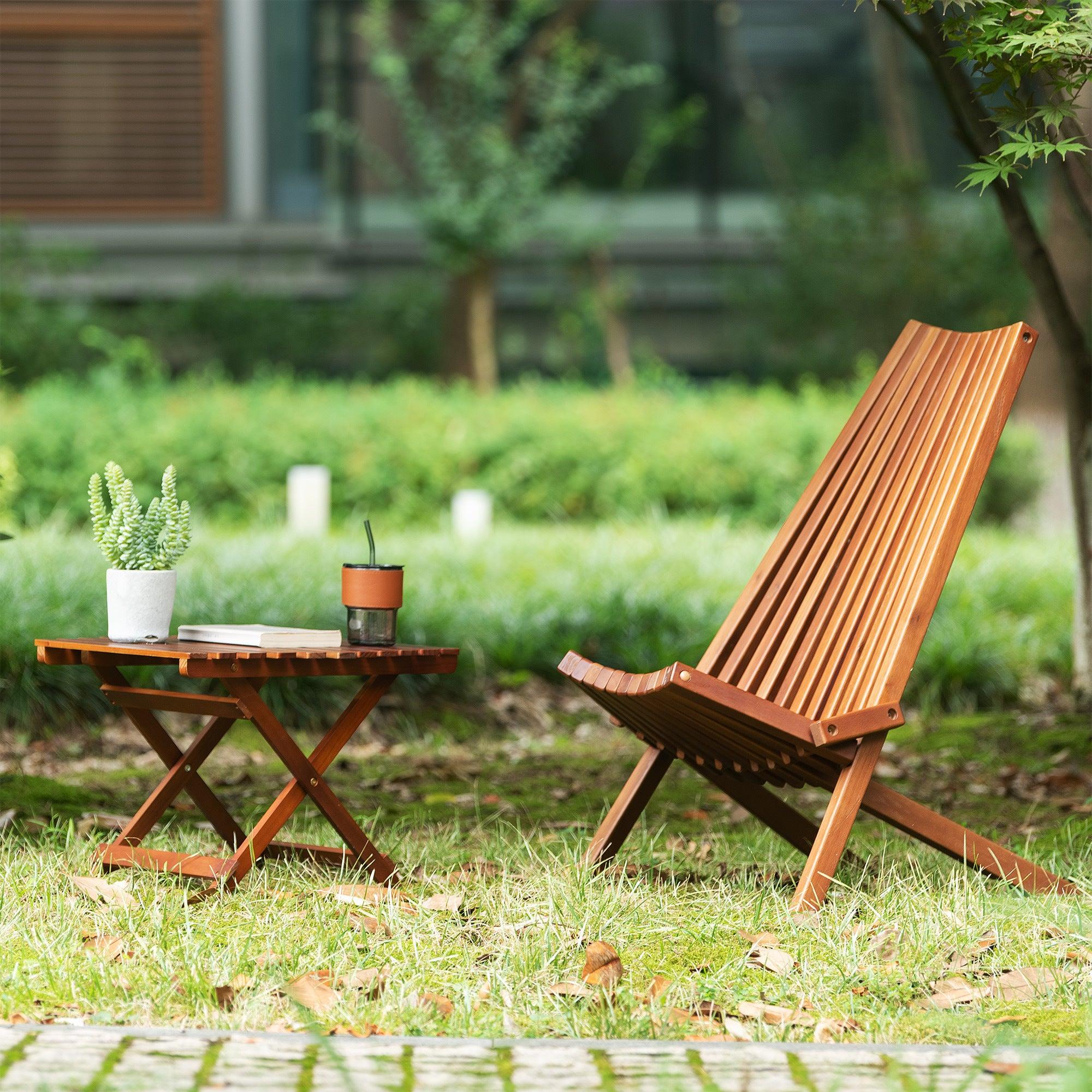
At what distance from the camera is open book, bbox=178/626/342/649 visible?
3.25 metres

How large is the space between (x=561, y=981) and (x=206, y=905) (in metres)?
0.87

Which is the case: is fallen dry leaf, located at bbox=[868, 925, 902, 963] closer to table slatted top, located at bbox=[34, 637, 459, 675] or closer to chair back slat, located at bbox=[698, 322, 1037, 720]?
chair back slat, located at bbox=[698, 322, 1037, 720]

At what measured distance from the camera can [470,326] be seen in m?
13.7

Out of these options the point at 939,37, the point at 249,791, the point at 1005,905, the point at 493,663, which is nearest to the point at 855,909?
the point at 1005,905

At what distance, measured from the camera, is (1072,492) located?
534cm

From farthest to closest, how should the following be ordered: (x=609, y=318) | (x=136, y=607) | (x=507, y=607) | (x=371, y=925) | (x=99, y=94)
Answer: (x=99, y=94)
(x=609, y=318)
(x=507, y=607)
(x=136, y=607)
(x=371, y=925)

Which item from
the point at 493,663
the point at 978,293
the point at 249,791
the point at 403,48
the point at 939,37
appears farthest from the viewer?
the point at 403,48

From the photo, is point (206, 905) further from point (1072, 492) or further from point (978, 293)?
point (978, 293)

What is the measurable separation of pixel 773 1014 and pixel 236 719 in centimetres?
147

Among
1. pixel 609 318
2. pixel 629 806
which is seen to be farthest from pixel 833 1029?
pixel 609 318

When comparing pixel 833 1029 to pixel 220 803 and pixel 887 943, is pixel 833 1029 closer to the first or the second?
pixel 887 943

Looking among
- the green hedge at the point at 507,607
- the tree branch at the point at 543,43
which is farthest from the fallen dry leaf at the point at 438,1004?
the tree branch at the point at 543,43

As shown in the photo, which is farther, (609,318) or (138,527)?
(609,318)

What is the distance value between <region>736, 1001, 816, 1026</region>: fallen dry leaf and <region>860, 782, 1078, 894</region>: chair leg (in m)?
0.75
